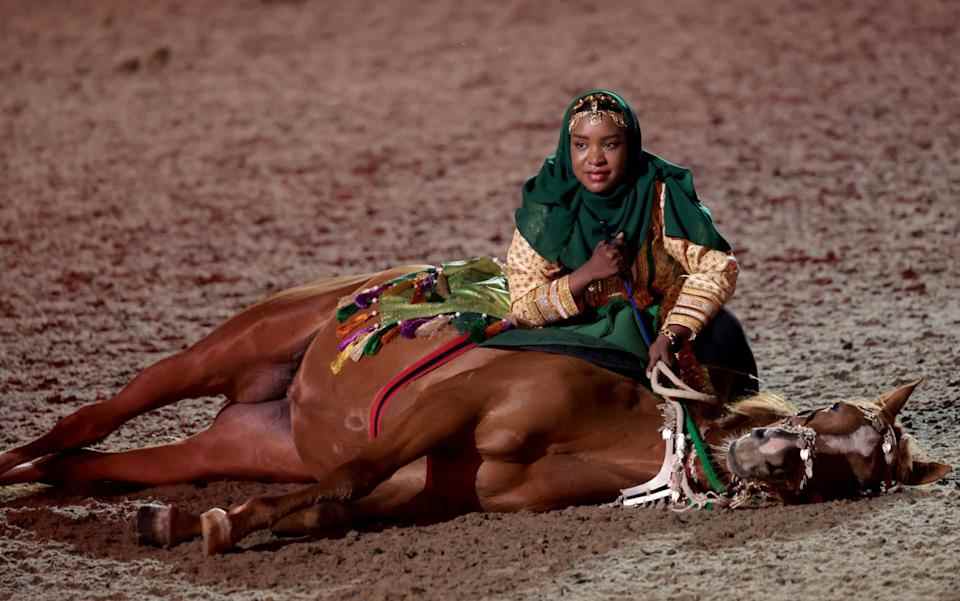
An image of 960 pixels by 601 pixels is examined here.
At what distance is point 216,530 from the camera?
4559 mm

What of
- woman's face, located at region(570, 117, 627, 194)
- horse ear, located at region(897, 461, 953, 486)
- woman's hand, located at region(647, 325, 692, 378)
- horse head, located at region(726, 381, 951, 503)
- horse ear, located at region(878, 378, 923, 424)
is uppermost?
woman's face, located at region(570, 117, 627, 194)

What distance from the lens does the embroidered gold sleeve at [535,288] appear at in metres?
4.86

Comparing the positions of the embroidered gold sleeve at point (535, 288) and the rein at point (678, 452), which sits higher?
the embroidered gold sleeve at point (535, 288)

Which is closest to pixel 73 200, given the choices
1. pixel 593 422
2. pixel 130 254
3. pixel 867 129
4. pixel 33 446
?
pixel 130 254

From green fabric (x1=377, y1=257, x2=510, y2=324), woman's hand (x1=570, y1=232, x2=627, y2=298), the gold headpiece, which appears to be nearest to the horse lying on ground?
green fabric (x1=377, y1=257, x2=510, y2=324)

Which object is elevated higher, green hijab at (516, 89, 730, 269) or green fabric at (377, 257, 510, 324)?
green hijab at (516, 89, 730, 269)

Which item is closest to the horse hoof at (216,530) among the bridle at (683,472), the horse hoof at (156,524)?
the horse hoof at (156,524)

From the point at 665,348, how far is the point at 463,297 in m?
0.79

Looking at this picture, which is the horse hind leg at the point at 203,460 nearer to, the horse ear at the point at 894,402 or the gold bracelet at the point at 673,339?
the gold bracelet at the point at 673,339

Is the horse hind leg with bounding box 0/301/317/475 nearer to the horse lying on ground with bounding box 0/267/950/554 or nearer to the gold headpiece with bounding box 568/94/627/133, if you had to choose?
the horse lying on ground with bounding box 0/267/950/554

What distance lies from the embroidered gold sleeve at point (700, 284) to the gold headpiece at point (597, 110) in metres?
0.40

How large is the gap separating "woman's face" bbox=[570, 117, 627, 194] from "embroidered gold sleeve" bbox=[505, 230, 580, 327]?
1.05 feet

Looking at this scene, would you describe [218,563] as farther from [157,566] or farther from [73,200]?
[73,200]

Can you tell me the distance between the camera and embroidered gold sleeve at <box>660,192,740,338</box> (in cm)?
473
